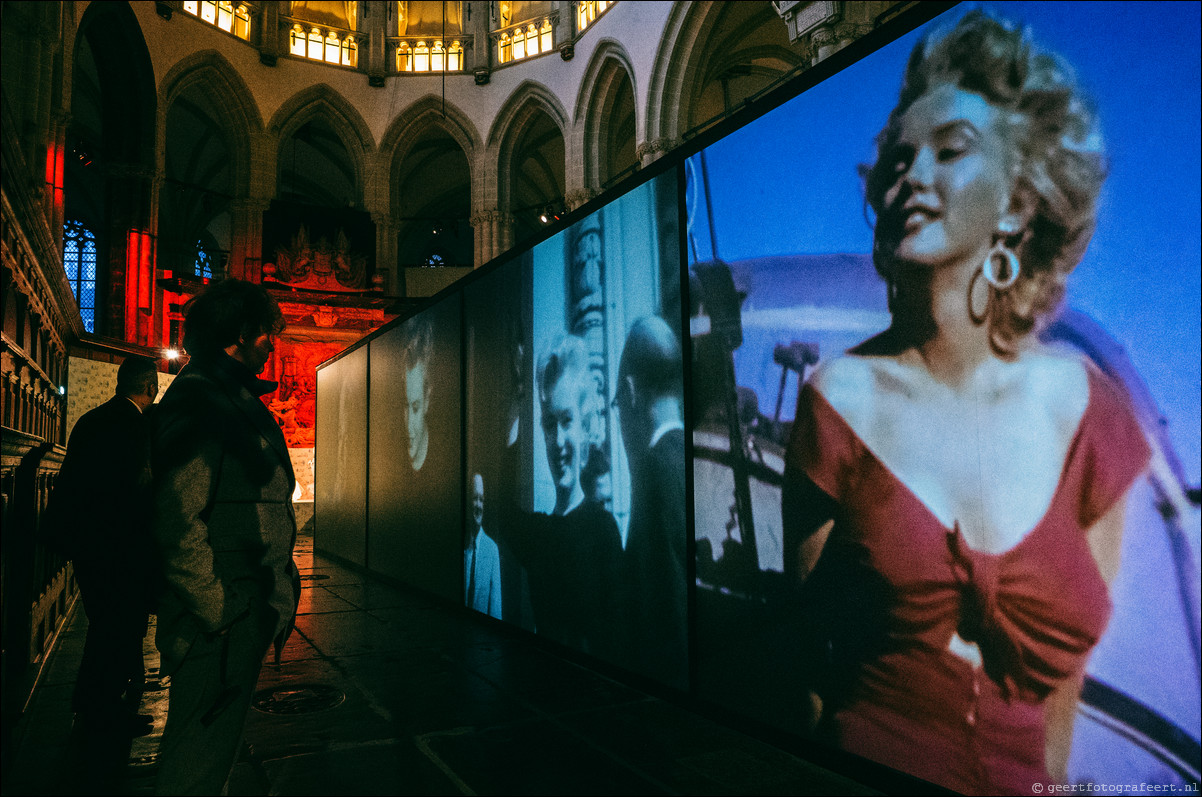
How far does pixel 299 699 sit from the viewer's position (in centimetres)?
354

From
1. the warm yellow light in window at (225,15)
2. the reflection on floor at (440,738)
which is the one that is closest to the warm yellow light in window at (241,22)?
the warm yellow light in window at (225,15)

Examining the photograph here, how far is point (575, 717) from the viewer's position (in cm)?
323

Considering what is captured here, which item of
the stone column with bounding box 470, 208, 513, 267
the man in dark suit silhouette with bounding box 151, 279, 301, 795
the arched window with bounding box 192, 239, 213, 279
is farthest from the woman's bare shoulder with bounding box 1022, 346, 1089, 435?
the arched window with bounding box 192, 239, 213, 279

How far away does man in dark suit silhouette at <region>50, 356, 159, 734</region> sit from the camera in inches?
128

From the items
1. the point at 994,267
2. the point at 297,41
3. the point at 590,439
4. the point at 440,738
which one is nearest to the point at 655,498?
the point at 590,439

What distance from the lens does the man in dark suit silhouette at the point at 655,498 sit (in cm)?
339

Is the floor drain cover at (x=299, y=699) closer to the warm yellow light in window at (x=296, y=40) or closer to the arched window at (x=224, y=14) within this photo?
the arched window at (x=224, y=14)

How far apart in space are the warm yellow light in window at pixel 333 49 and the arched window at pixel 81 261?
374 inches

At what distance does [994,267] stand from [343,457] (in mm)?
7612

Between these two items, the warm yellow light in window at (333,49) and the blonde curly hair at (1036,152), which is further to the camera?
the warm yellow light in window at (333,49)

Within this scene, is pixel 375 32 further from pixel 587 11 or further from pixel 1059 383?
pixel 1059 383

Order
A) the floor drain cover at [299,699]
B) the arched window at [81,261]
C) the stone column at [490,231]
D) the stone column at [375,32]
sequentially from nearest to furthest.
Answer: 1. the floor drain cover at [299,699]
2. the stone column at [490,231]
3. the stone column at [375,32]
4. the arched window at [81,261]

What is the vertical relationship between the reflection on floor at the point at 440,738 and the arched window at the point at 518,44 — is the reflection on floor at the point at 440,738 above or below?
below

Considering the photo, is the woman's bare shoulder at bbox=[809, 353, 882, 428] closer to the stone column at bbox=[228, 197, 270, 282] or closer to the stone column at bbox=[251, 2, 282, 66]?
the stone column at bbox=[228, 197, 270, 282]
